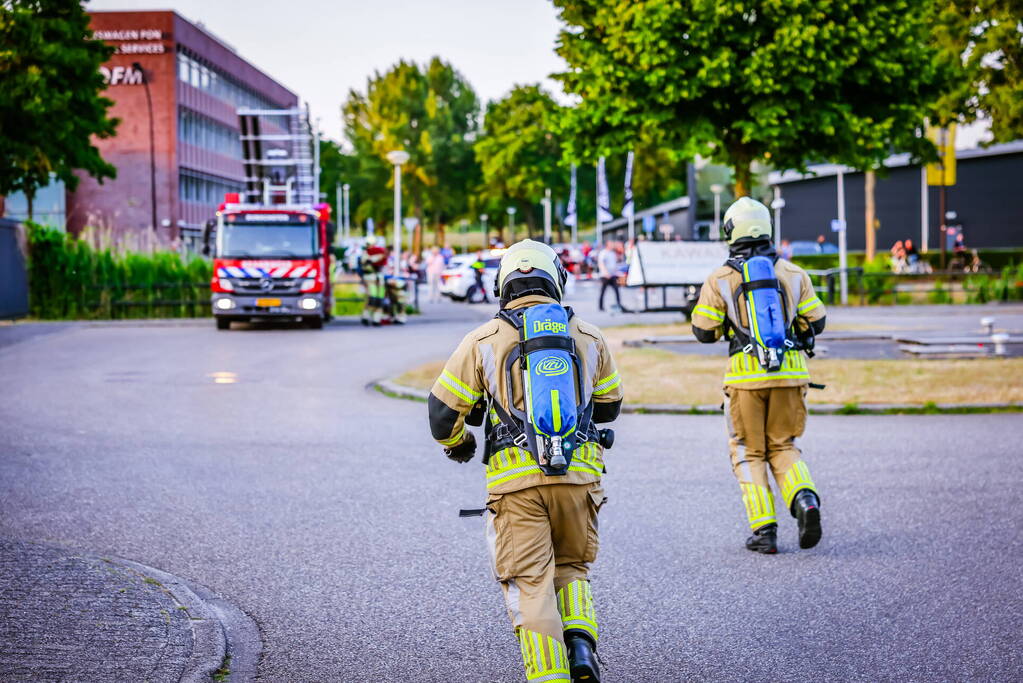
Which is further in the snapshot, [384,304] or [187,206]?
[187,206]

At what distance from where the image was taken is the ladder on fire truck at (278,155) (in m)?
29.1

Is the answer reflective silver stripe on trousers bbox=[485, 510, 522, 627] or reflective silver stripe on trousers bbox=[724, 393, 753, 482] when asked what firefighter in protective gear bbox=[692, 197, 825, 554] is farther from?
reflective silver stripe on trousers bbox=[485, 510, 522, 627]

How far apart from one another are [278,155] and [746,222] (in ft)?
79.5

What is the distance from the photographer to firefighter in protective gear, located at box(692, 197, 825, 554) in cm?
645

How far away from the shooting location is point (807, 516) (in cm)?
635

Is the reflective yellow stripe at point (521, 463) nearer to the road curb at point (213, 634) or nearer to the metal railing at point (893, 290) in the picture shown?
the road curb at point (213, 634)

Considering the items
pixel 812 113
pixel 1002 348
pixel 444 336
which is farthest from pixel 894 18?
pixel 444 336

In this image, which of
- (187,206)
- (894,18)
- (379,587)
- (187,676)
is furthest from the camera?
(187,206)

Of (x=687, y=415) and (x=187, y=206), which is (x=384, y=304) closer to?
(x=687, y=415)

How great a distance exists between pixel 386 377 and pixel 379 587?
10.7 meters

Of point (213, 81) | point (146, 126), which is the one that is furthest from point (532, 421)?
point (213, 81)

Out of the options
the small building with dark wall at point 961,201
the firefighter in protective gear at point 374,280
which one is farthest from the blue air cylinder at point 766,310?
the small building with dark wall at point 961,201

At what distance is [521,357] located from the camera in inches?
155

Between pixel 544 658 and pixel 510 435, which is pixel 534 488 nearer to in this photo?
pixel 510 435
